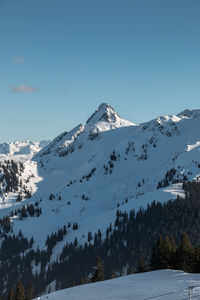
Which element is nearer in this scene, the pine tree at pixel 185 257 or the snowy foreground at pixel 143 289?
the snowy foreground at pixel 143 289

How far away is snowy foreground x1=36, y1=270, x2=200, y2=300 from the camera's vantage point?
5178cm

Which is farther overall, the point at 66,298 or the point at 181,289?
the point at 66,298

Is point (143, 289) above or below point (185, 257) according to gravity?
above

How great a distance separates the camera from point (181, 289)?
2115 inches

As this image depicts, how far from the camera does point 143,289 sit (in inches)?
2314

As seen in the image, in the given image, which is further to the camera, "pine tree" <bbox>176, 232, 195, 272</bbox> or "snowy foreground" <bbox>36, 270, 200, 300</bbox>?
"pine tree" <bbox>176, 232, 195, 272</bbox>

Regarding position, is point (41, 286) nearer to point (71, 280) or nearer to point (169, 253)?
point (71, 280)

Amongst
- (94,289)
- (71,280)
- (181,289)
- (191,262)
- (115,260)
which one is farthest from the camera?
(115,260)

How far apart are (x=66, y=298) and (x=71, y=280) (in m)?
129

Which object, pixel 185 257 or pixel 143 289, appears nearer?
pixel 143 289

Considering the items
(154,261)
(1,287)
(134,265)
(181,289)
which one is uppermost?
(181,289)

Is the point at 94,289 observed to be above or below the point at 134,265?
above

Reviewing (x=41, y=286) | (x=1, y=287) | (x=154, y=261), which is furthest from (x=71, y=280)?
(x=154, y=261)

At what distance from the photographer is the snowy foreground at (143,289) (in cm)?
5178
